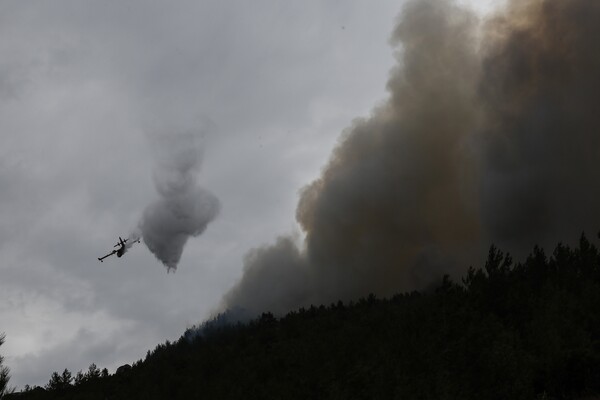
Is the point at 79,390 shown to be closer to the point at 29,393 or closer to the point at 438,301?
the point at 29,393

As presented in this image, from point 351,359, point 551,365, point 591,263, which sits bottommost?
point 551,365

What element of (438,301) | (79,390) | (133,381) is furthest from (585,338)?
(79,390)

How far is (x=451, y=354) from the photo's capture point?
7719 cm

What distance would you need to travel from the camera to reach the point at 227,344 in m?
194

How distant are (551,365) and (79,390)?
16145cm

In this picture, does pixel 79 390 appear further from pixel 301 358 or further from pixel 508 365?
pixel 508 365

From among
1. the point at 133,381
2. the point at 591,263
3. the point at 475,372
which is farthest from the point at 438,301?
the point at 133,381

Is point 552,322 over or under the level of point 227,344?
under

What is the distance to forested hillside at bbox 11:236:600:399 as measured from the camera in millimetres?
60625

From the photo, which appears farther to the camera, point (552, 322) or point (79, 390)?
point (79, 390)

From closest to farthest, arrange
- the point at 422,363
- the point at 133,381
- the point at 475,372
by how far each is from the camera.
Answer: the point at 475,372 → the point at 422,363 → the point at 133,381

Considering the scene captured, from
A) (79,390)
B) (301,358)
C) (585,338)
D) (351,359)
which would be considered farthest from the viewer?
(79,390)

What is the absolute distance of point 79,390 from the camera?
185 meters

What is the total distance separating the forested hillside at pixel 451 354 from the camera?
60625mm
